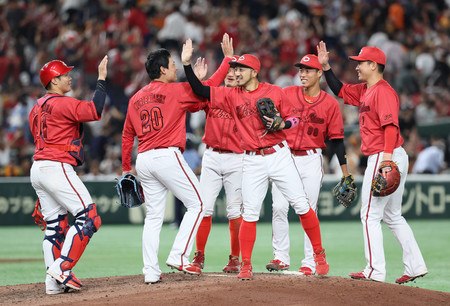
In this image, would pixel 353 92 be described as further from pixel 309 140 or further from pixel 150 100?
pixel 150 100

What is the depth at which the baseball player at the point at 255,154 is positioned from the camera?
6945mm

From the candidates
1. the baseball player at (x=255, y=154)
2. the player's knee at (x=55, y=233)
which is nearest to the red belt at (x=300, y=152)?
the baseball player at (x=255, y=154)

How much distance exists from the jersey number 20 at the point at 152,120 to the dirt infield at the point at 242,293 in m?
1.50

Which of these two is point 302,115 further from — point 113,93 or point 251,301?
point 113,93

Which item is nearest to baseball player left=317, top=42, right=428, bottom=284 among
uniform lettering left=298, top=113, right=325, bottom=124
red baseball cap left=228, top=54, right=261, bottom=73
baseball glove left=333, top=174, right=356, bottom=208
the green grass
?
baseball glove left=333, top=174, right=356, bottom=208

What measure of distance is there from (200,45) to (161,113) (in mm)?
13083

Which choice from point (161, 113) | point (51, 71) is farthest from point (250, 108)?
point (51, 71)

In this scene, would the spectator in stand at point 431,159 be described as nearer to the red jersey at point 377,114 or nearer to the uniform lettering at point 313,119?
the uniform lettering at point 313,119

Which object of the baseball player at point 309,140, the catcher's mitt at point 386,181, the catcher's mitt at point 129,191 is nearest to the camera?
the catcher's mitt at point 386,181

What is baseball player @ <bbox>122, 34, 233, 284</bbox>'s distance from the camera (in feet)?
22.5

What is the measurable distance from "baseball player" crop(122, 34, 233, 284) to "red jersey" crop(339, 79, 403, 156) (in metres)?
1.73

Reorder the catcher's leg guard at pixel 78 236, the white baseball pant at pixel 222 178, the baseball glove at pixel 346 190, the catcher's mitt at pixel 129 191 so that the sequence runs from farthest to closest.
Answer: the white baseball pant at pixel 222 178 → the baseball glove at pixel 346 190 → the catcher's mitt at pixel 129 191 → the catcher's leg guard at pixel 78 236

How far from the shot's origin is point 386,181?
684 centimetres

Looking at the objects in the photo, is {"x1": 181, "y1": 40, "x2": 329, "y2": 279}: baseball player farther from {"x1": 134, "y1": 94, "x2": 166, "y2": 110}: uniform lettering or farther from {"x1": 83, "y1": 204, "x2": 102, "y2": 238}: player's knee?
{"x1": 83, "y1": 204, "x2": 102, "y2": 238}: player's knee
